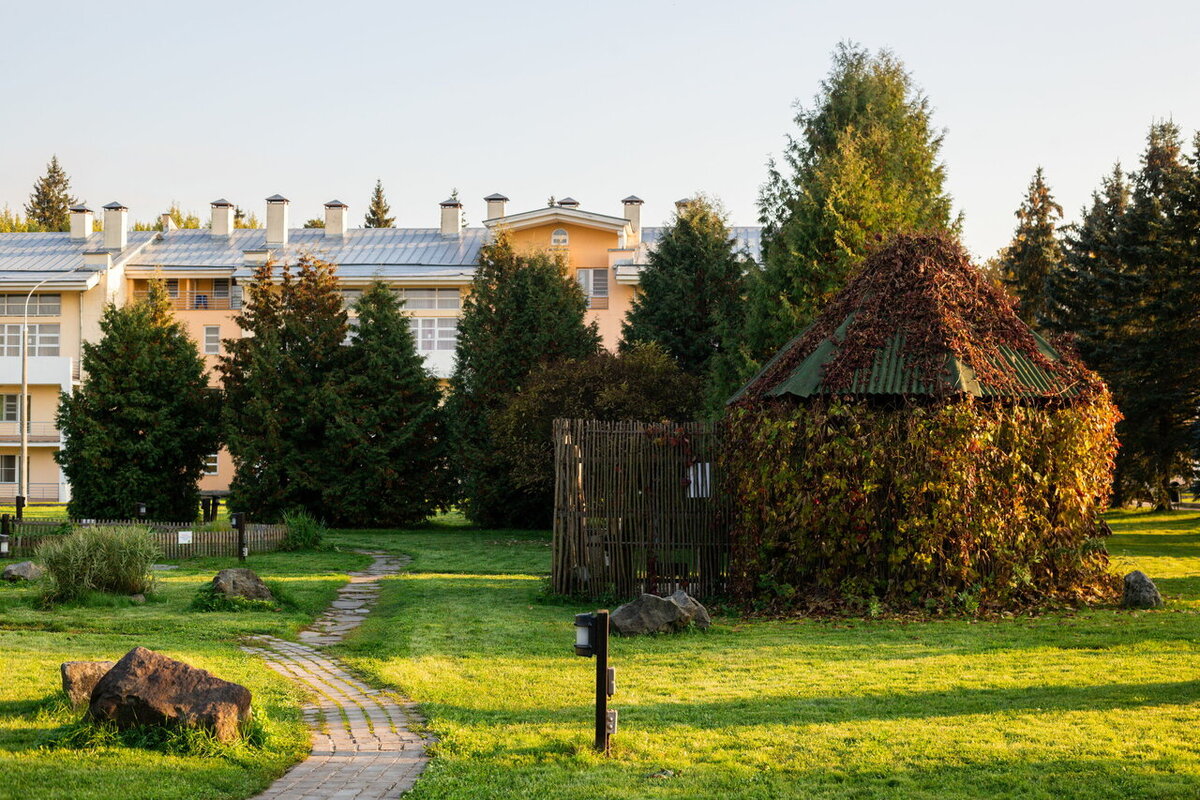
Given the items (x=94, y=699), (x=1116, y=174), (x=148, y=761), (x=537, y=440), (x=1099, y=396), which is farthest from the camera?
(x=1116, y=174)

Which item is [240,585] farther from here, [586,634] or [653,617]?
[586,634]

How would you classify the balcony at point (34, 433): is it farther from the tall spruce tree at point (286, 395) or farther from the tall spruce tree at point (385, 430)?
the tall spruce tree at point (385, 430)

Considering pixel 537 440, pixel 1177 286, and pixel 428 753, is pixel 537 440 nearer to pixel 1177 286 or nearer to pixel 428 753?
pixel 1177 286

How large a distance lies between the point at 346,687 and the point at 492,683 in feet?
4.22

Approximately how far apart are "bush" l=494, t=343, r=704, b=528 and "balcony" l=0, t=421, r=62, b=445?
34325 millimetres

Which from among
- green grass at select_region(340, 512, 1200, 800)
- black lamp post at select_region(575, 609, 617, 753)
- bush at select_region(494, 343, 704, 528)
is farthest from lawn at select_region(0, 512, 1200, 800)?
bush at select_region(494, 343, 704, 528)

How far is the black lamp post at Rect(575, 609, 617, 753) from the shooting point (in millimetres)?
7465

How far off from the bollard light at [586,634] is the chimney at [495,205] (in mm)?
49372

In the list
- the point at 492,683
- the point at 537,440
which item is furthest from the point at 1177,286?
the point at 492,683

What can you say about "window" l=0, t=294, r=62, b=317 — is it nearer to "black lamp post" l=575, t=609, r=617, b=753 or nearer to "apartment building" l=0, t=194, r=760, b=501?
"apartment building" l=0, t=194, r=760, b=501

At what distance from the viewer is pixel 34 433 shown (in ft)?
181

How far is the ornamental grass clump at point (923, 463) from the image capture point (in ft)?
46.6

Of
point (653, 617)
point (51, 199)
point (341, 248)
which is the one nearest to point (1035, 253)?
point (341, 248)

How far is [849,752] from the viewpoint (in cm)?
744
